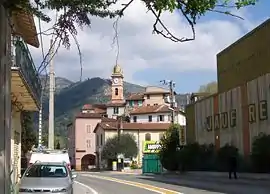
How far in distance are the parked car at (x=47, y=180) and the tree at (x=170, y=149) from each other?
44.1 metres

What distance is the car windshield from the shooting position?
20.1 meters

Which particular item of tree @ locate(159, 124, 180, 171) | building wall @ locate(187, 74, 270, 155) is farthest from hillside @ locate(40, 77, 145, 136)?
building wall @ locate(187, 74, 270, 155)

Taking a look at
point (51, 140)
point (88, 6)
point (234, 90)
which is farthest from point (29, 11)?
point (234, 90)

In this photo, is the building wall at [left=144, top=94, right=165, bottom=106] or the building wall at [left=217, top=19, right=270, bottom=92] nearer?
the building wall at [left=217, top=19, right=270, bottom=92]

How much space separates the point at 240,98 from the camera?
51156 millimetres

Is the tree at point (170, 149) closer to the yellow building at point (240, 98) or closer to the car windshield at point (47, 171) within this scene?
the yellow building at point (240, 98)

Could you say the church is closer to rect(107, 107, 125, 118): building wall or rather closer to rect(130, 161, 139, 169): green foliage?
rect(107, 107, 125, 118): building wall

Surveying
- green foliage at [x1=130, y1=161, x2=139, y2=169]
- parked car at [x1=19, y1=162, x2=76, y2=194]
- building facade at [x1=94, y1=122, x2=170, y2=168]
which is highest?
building facade at [x1=94, y1=122, x2=170, y2=168]

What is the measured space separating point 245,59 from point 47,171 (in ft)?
111

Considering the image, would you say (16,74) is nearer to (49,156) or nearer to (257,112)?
(49,156)

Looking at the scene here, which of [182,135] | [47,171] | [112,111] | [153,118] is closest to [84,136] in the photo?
[153,118]

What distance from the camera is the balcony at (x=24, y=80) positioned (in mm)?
18203

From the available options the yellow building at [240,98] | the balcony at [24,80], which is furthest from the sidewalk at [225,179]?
the balcony at [24,80]

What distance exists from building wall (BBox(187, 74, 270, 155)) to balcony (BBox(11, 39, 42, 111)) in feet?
79.4
